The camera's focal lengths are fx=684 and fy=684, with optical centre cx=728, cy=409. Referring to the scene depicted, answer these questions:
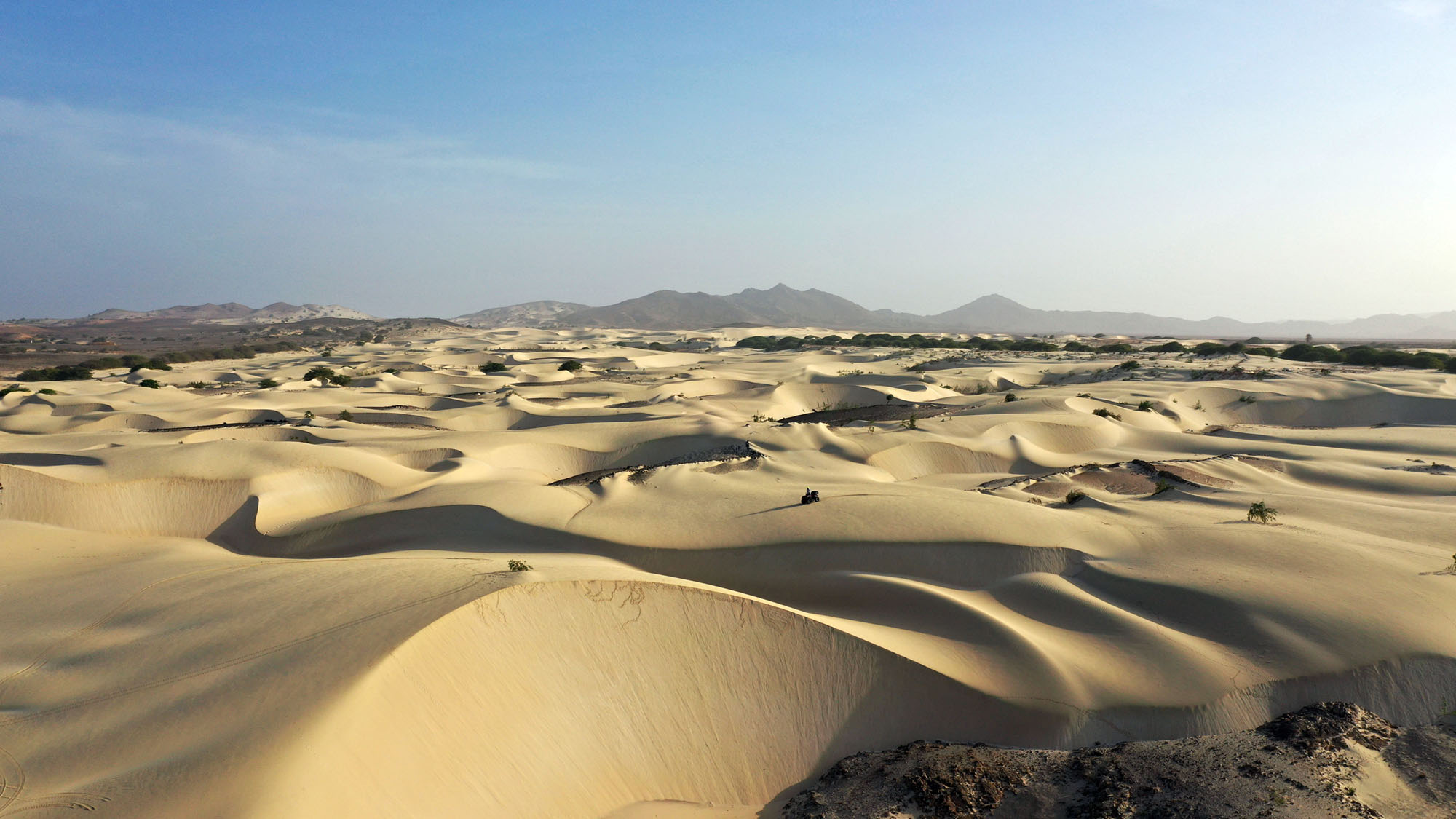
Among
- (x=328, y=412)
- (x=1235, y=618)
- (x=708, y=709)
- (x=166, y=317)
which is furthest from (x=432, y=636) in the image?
(x=166, y=317)

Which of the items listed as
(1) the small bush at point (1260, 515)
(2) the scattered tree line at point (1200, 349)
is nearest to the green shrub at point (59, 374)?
(2) the scattered tree line at point (1200, 349)

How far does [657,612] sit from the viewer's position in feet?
28.2

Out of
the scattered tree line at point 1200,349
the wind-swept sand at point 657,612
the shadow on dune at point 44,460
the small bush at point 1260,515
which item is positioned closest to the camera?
the wind-swept sand at point 657,612

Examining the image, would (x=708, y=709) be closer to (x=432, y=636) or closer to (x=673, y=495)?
(x=432, y=636)

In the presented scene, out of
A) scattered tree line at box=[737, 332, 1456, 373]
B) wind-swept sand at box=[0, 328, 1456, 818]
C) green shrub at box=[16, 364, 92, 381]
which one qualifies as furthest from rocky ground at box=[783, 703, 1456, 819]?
green shrub at box=[16, 364, 92, 381]

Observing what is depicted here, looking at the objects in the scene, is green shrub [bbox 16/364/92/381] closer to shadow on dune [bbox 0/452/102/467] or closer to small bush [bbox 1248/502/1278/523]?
shadow on dune [bbox 0/452/102/467]

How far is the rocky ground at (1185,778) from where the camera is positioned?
6.02 meters

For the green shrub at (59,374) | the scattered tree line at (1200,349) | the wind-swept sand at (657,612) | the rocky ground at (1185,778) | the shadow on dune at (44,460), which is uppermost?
the scattered tree line at (1200,349)

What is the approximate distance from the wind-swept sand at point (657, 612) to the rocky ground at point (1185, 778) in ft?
1.54

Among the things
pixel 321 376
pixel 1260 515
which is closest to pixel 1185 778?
pixel 1260 515

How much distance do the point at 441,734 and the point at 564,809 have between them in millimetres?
1392

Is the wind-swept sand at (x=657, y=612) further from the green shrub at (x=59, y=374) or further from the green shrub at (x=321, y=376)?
the green shrub at (x=59, y=374)

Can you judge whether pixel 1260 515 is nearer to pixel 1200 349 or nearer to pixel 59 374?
pixel 1200 349

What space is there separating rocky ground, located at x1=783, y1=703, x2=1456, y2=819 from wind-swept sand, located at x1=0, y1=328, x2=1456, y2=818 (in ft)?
1.54
